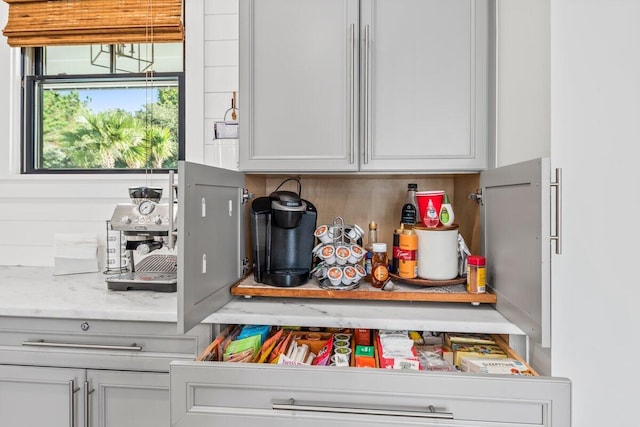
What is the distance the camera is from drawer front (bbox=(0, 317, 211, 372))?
1220 mm

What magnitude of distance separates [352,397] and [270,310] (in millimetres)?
405

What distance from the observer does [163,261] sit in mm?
1654

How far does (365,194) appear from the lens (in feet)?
5.47

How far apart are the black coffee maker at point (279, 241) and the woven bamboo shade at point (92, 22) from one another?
3.50 ft

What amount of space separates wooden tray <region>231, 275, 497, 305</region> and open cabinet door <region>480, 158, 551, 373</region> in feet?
0.33

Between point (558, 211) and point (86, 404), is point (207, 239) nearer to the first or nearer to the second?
point (86, 404)

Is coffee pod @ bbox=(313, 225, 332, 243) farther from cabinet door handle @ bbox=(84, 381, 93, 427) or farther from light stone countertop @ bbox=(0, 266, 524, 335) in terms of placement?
cabinet door handle @ bbox=(84, 381, 93, 427)

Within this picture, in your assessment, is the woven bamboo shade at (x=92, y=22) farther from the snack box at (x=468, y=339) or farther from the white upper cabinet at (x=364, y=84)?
the snack box at (x=468, y=339)

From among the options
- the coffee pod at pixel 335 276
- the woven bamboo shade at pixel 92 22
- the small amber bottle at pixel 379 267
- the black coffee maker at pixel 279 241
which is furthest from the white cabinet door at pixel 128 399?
the woven bamboo shade at pixel 92 22

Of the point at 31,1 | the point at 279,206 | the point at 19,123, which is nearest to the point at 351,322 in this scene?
the point at 279,206

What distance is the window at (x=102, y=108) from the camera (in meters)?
1.96

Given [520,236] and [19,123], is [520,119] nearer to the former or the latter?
[520,236]

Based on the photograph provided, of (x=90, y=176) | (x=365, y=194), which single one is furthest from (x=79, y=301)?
(x=365, y=194)

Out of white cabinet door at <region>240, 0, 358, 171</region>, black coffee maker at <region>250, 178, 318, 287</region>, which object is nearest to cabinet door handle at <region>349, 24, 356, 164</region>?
white cabinet door at <region>240, 0, 358, 171</region>
